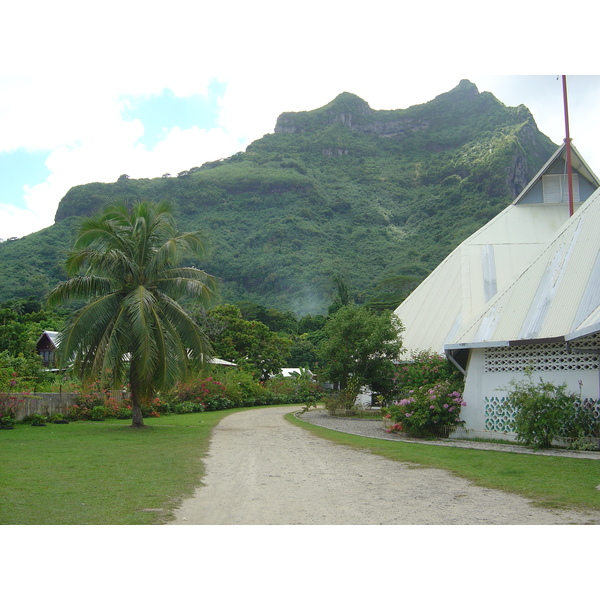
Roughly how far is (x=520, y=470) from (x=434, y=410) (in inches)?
210

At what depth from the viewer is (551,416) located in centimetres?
1175

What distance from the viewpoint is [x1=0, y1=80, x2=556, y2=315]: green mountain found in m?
81.9

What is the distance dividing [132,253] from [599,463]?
1478 centimetres

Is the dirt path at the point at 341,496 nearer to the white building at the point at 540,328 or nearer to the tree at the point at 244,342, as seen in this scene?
the white building at the point at 540,328

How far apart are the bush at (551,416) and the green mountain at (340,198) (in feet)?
156

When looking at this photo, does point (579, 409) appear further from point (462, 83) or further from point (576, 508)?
point (462, 83)

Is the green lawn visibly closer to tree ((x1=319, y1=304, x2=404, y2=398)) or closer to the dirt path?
the dirt path

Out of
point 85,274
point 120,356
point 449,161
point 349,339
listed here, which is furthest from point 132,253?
point 449,161

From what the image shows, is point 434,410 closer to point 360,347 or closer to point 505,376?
point 505,376

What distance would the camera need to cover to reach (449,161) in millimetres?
111875

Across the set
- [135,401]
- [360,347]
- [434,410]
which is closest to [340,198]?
[360,347]

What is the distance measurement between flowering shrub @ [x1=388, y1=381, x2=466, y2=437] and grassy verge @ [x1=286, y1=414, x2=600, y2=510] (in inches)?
52.1

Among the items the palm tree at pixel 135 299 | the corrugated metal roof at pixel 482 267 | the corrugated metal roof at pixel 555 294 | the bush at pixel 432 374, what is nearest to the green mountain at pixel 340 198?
the corrugated metal roof at pixel 482 267

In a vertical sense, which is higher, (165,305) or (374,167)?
(374,167)
